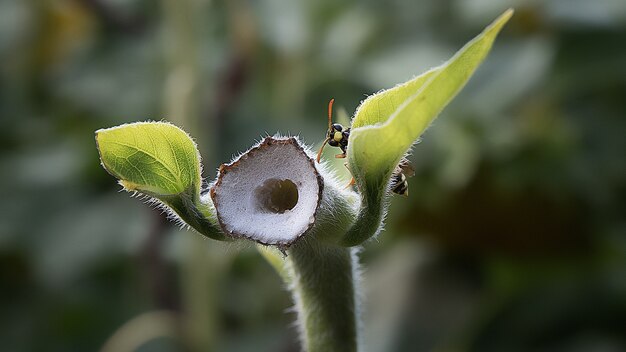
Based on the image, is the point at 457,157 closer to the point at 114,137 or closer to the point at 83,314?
the point at 83,314

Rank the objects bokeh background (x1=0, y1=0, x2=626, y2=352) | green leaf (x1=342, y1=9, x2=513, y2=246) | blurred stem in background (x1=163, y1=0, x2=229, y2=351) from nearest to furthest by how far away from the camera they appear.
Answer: green leaf (x1=342, y1=9, x2=513, y2=246) < blurred stem in background (x1=163, y1=0, x2=229, y2=351) < bokeh background (x1=0, y1=0, x2=626, y2=352)

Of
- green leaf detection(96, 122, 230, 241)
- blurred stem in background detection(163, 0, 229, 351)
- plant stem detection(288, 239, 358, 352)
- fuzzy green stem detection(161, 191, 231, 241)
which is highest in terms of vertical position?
blurred stem in background detection(163, 0, 229, 351)

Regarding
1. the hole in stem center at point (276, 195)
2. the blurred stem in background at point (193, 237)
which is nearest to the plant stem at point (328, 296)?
the hole in stem center at point (276, 195)

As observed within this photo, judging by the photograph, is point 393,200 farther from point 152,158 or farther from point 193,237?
point 152,158

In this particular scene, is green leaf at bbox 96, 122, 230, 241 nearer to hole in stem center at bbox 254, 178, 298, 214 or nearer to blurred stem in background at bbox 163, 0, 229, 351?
hole in stem center at bbox 254, 178, 298, 214

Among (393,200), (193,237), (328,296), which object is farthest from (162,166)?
(393,200)

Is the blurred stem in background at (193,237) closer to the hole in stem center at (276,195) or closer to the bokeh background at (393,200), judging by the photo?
the bokeh background at (393,200)

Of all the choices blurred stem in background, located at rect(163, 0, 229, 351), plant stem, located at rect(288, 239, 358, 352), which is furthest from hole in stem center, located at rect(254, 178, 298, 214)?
blurred stem in background, located at rect(163, 0, 229, 351)
